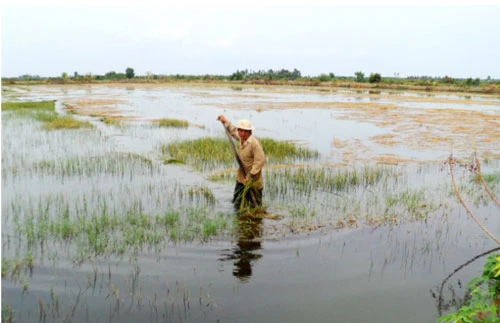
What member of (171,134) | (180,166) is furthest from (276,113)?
(180,166)

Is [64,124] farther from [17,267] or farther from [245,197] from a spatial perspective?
[17,267]

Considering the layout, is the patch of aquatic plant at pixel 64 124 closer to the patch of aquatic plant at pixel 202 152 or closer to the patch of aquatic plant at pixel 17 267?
the patch of aquatic plant at pixel 202 152

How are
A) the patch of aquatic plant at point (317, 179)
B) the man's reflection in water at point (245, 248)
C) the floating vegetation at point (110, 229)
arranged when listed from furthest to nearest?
1. the patch of aquatic plant at point (317, 179)
2. the floating vegetation at point (110, 229)
3. the man's reflection in water at point (245, 248)

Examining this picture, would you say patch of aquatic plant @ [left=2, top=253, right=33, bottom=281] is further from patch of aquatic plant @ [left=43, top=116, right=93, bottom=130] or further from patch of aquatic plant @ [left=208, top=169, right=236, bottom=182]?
patch of aquatic plant @ [left=43, top=116, right=93, bottom=130]

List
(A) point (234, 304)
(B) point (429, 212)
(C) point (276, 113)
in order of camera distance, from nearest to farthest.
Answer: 1. (A) point (234, 304)
2. (B) point (429, 212)
3. (C) point (276, 113)

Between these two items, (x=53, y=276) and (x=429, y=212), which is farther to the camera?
(x=429, y=212)

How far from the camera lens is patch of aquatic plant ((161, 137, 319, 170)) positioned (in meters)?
9.30

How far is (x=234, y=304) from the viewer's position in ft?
12.3

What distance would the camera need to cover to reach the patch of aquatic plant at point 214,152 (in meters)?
9.30

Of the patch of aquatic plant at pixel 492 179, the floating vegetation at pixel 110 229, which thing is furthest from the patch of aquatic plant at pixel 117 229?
the patch of aquatic plant at pixel 492 179

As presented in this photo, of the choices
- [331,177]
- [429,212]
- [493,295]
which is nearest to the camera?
[493,295]

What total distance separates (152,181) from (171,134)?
585 centimetres

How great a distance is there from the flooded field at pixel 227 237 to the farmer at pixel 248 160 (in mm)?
338

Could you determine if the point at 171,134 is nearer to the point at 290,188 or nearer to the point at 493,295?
the point at 290,188
